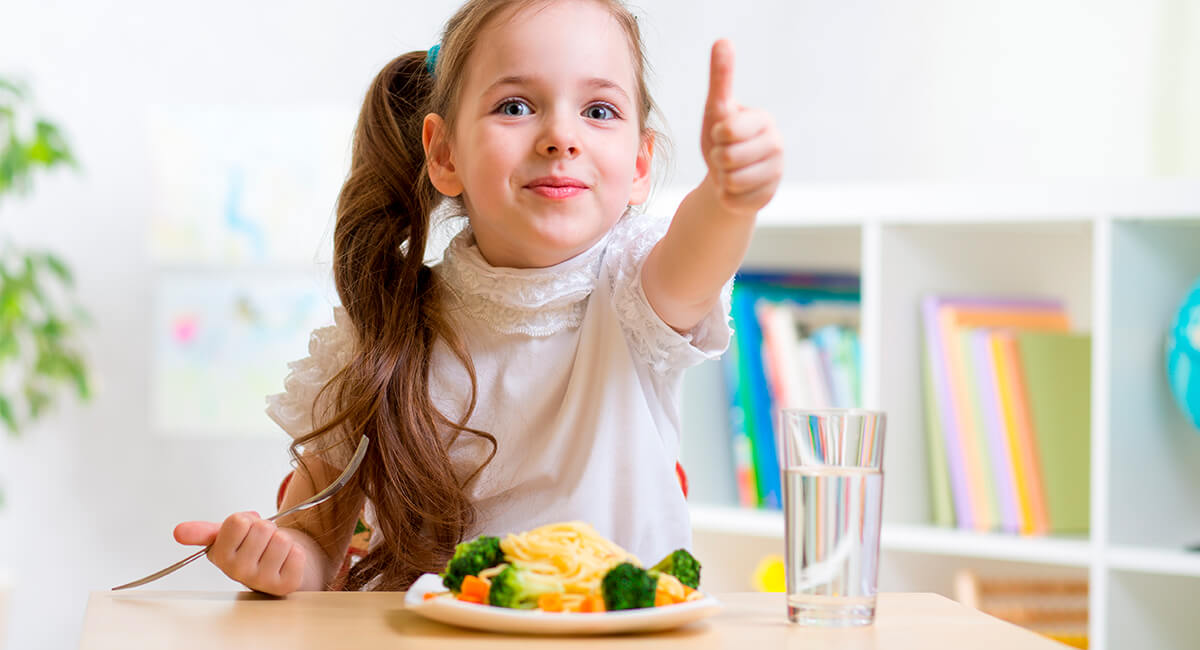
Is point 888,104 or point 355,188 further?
point 888,104

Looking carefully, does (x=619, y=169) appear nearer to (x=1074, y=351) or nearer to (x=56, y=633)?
(x=1074, y=351)

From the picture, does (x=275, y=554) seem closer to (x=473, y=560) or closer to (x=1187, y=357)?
(x=473, y=560)

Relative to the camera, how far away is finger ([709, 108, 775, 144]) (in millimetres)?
683

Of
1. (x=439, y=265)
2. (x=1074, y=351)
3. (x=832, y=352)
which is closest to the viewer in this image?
(x=439, y=265)

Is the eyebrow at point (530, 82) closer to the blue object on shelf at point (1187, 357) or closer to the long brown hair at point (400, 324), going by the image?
the long brown hair at point (400, 324)

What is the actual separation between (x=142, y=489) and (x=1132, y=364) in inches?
79.7

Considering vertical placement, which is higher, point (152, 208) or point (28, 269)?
point (152, 208)

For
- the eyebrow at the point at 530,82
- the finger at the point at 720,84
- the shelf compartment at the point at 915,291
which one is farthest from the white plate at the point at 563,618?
the shelf compartment at the point at 915,291

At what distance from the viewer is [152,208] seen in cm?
263

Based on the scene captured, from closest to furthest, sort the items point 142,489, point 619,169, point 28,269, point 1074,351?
point 619,169, point 1074,351, point 28,269, point 142,489

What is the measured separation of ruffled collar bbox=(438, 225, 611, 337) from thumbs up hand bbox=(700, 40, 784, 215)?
300 millimetres

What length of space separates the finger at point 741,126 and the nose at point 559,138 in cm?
23

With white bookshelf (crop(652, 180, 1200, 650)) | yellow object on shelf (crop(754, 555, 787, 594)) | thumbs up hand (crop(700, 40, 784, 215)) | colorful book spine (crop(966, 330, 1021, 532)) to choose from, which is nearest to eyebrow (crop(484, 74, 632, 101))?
thumbs up hand (crop(700, 40, 784, 215))

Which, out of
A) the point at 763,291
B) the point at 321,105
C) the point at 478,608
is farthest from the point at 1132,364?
the point at 321,105
